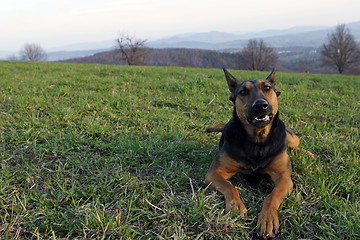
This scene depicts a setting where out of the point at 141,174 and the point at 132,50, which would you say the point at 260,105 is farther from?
the point at 132,50

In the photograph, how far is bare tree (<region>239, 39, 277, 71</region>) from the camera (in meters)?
64.0

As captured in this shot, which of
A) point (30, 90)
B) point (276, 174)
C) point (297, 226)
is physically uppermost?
point (30, 90)

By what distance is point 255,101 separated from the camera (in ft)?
10.6

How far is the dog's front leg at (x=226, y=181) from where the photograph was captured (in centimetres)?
281

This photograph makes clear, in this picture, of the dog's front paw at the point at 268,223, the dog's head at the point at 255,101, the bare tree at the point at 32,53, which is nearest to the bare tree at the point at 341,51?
the dog's head at the point at 255,101

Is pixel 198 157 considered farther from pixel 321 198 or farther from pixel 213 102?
pixel 213 102

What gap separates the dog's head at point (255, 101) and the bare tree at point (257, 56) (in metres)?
64.0

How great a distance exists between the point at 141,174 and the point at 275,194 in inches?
69.6

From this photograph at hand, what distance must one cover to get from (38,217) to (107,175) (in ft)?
3.26

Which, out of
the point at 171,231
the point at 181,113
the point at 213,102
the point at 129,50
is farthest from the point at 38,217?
the point at 129,50

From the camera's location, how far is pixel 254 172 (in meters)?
3.29

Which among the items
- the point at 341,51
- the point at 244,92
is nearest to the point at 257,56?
the point at 341,51

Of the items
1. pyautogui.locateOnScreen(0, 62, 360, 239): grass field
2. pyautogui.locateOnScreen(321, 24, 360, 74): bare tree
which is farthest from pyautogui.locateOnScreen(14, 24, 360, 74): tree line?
pyautogui.locateOnScreen(0, 62, 360, 239): grass field

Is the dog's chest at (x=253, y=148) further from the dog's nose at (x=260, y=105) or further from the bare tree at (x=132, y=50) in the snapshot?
the bare tree at (x=132, y=50)
